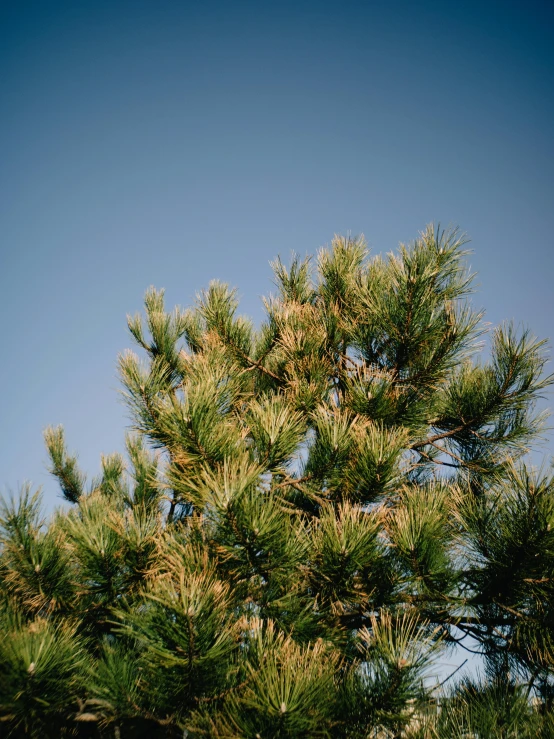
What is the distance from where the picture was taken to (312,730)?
124cm

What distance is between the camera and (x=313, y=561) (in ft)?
5.51

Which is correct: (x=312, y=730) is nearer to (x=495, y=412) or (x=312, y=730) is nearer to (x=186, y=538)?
(x=186, y=538)

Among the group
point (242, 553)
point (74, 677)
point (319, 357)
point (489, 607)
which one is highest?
point (319, 357)

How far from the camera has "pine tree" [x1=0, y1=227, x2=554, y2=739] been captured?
4.25ft

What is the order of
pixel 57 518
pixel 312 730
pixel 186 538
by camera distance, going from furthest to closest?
1. pixel 57 518
2. pixel 186 538
3. pixel 312 730

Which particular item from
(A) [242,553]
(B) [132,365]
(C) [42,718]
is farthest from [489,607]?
(B) [132,365]

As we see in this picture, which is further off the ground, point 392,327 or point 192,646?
point 392,327

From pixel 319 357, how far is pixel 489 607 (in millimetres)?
1459

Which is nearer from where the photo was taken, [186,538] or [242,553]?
[242,553]

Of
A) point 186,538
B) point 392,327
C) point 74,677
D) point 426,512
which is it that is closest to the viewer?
point 74,677

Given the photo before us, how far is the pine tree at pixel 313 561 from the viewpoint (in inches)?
50.9

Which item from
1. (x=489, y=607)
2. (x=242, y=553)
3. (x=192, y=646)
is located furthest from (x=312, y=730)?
(x=489, y=607)

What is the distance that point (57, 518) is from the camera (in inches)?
95.9

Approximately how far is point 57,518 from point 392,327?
7.11 feet
